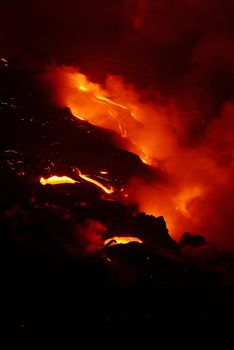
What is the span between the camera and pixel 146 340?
10047 millimetres

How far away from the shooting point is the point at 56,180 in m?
13.0

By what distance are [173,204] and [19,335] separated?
770 cm

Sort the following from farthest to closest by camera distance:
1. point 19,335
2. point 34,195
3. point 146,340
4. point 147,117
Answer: point 147,117
point 34,195
point 146,340
point 19,335

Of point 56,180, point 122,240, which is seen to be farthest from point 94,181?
point 122,240

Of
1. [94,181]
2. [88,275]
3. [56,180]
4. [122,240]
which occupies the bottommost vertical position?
[88,275]

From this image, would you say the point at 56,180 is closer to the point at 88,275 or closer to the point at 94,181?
the point at 94,181

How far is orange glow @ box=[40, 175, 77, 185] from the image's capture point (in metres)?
12.7

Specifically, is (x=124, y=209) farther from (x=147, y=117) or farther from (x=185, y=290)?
(x=147, y=117)

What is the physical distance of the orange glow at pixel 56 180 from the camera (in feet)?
41.8

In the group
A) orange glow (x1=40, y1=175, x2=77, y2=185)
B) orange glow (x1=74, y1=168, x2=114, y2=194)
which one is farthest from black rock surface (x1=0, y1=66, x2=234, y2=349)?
orange glow (x1=74, y1=168, x2=114, y2=194)

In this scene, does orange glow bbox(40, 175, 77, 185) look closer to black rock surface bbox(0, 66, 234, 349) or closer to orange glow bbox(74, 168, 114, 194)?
black rock surface bbox(0, 66, 234, 349)

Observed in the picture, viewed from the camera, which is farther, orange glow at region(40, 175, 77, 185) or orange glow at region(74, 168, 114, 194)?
orange glow at region(74, 168, 114, 194)

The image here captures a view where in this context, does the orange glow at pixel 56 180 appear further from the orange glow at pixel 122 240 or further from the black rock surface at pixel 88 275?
the orange glow at pixel 122 240

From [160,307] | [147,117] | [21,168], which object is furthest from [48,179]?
[147,117]
